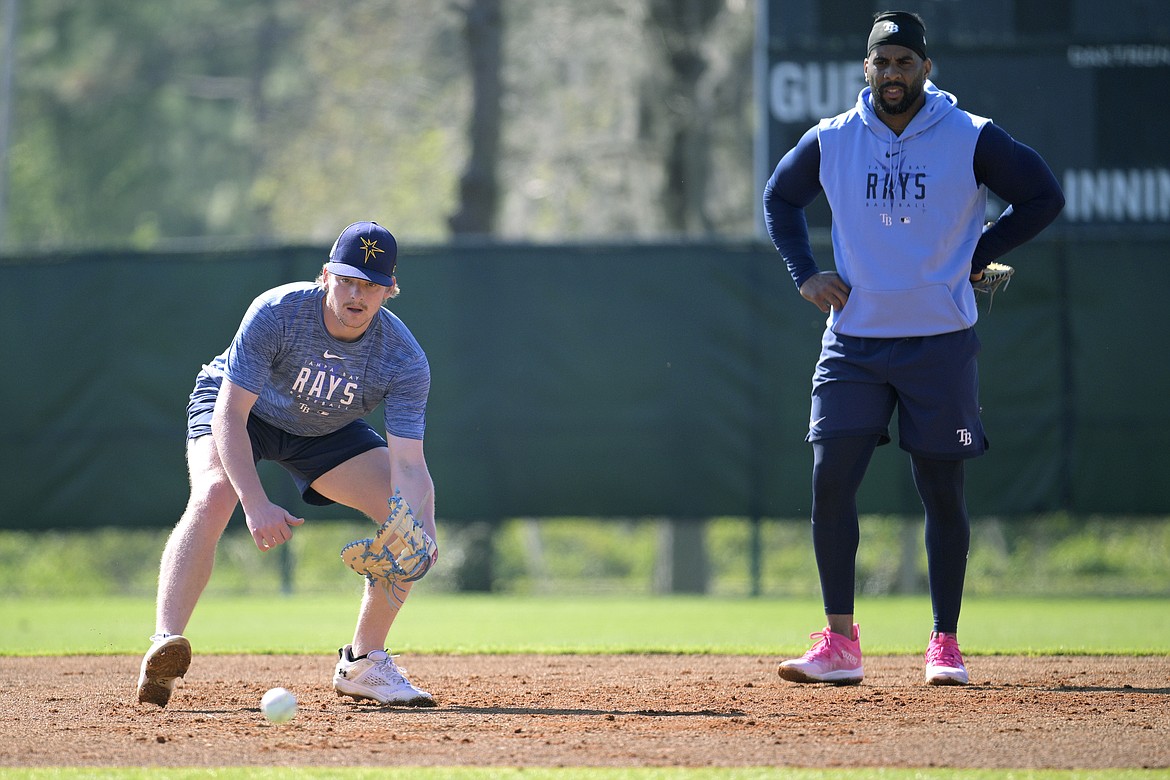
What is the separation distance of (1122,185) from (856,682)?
5901 millimetres

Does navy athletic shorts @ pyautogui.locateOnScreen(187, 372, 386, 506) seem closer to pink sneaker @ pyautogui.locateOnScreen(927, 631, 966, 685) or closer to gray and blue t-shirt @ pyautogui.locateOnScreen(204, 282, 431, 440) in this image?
gray and blue t-shirt @ pyautogui.locateOnScreen(204, 282, 431, 440)

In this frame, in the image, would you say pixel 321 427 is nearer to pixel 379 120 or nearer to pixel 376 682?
pixel 376 682

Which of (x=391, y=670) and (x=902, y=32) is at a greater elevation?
(x=902, y=32)

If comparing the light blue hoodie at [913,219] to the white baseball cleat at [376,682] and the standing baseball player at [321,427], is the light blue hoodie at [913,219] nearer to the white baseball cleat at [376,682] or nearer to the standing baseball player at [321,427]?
the standing baseball player at [321,427]

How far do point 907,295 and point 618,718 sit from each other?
1707mm

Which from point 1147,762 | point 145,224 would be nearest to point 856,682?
point 1147,762

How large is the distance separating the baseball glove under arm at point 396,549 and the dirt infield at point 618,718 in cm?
44

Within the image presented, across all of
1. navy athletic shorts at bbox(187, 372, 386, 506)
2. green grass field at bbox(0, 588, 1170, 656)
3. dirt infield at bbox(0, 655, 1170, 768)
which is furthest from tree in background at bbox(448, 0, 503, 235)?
navy athletic shorts at bbox(187, 372, 386, 506)

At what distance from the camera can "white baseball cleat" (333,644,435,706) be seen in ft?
15.8

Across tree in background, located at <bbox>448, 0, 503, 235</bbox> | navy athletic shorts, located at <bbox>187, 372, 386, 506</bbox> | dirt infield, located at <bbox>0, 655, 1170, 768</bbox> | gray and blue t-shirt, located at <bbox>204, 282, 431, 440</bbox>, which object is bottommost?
dirt infield, located at <bbox>0, 655, 1170, 768</bbox>

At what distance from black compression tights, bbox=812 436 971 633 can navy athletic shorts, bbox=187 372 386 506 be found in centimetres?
154

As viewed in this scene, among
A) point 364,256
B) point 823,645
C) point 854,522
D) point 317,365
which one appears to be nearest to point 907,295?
point 854,522

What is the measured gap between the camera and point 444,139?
861 inches

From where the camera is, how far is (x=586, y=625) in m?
8.36
